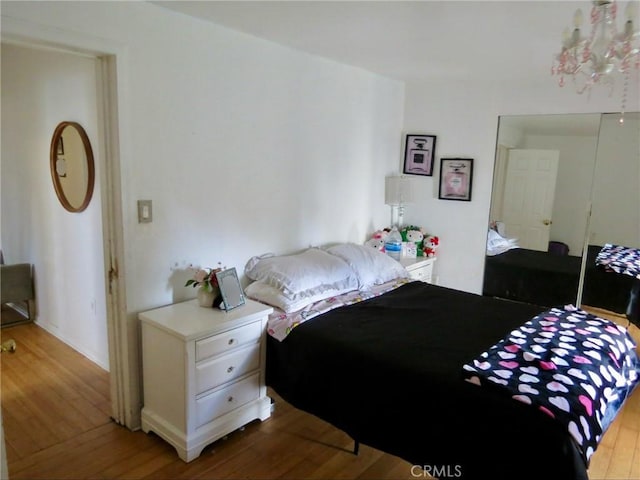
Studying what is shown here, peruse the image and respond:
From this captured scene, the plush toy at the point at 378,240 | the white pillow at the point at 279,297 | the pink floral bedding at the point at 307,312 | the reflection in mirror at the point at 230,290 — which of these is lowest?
the pink floral bedding at the point at 307,312

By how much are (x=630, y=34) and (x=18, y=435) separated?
11.3 ft

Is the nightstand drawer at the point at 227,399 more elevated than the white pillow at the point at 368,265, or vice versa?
the white pillow at the point at 368,265

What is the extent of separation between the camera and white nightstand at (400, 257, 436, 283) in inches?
151

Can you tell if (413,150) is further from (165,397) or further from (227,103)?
(165,397)

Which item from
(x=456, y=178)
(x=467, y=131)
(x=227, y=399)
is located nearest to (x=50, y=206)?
(x=227, y=399)

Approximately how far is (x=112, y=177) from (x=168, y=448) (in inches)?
56.1

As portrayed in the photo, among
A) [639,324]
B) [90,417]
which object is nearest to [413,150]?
[639,324]

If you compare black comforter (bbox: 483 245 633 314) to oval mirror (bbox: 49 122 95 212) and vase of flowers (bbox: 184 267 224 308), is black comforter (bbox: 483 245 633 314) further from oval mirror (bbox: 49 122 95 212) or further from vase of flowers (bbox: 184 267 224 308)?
oval mirror (bbox: 49 122 95 212)

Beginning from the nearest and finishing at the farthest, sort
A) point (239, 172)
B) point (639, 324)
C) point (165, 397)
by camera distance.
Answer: point (165, 397), point (239, 172), point (639, 324)

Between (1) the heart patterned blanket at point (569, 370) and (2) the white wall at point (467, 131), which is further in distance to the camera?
(2) the white wall at point (467, 131)

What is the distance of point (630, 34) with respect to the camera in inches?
70.7

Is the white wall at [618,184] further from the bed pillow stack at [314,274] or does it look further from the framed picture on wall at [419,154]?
the bed pillow stack at [314,274]

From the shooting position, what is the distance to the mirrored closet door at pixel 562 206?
341cm

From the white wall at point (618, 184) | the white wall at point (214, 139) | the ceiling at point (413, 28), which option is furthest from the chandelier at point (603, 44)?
the white wall at point (214, 139)
